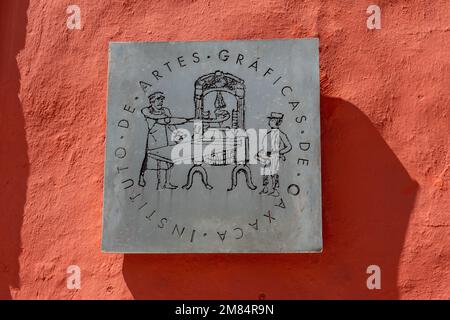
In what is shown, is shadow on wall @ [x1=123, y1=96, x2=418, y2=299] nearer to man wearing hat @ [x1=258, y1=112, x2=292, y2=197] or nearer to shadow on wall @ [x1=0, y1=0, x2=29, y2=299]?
man wearing hat @ [x1=258, y1=112, x2=292, y2=197]

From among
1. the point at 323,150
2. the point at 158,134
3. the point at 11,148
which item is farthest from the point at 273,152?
the point at 11,148

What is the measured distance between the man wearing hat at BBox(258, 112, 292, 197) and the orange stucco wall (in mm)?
282

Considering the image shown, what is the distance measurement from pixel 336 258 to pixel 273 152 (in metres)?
0.71

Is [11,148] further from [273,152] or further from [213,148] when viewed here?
[273,152]

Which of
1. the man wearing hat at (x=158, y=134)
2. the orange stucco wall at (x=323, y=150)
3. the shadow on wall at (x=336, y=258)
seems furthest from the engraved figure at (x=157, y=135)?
the shadow on wall at (x=336, y=258)

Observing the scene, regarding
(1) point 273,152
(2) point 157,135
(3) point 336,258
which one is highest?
(2) point 157,135

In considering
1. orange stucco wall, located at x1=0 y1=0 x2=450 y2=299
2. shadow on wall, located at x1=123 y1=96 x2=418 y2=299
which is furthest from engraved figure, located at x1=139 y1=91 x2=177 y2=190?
shadow on wall, located at x1=123 y1=96 x2=418 y2=299

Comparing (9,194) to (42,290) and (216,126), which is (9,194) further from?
(216,126)

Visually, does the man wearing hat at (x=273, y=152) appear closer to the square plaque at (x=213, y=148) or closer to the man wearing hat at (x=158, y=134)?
the square plaque at (x=213, y=148)

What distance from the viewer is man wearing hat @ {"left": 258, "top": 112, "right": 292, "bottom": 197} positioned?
3.47 metres

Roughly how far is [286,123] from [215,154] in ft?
1.47

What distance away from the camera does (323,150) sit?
3600 mm

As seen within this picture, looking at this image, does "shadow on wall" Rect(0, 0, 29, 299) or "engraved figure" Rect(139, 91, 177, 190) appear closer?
"engraved figure" Rect(139, 91, 177, 190)
